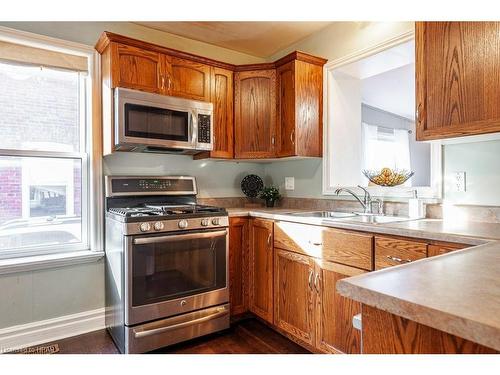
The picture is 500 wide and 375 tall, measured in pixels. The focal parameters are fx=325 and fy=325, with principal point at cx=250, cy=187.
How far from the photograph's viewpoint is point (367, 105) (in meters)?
4.34

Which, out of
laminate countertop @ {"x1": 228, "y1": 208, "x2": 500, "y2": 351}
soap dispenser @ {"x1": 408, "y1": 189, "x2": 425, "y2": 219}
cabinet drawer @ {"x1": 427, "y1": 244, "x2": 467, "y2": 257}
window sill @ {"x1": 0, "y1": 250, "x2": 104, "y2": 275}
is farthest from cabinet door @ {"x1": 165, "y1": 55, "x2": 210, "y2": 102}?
laminate countertop @ {"x1": 228, "y1": 208, "x2": 500, "y2": 351}

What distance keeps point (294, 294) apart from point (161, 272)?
90 cm

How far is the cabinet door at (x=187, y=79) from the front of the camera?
8.26 feet

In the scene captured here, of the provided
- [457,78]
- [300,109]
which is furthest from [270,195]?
[457,78]

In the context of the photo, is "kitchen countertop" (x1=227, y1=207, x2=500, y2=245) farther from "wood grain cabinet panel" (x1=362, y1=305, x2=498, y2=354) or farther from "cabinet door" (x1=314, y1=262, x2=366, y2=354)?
"wood grain cabinet panel" (x1=362, y1=305, x2=498, y2=354)

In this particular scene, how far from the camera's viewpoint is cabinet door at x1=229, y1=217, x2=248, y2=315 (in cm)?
A: 253

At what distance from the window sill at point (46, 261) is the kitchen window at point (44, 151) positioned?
0.06 metres

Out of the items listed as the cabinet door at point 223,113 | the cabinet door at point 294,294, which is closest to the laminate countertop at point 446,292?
the cabinet door at point 294,294

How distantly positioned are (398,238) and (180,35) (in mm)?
2486

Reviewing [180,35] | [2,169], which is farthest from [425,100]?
[2,169]

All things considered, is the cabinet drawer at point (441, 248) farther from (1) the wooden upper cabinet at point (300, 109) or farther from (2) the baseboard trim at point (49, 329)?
(2) the baseboard trim at point (49, 329)

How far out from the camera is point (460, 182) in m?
1.91

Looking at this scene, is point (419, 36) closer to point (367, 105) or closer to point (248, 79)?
point (248, 79)

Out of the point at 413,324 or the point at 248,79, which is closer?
the point at 413,324
